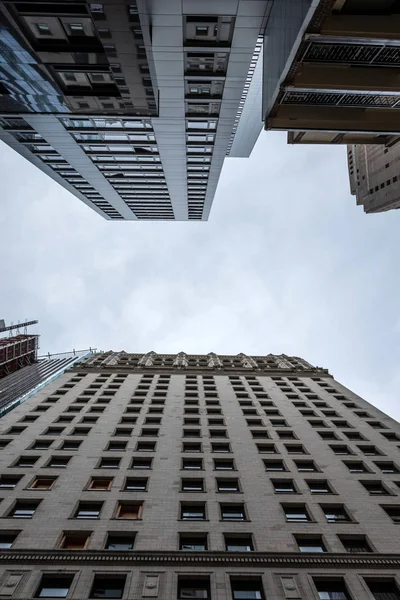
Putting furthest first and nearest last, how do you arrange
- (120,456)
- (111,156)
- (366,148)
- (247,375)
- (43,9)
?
(366,148)
(247,375)
(111,156)
(120,456)
(43,9)

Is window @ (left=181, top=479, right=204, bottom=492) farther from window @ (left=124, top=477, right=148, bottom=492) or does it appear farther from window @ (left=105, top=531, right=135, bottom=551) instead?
window @ (left=105, top=531, right=135, bottom=551)

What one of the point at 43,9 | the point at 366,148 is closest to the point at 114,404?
the point at 43,9

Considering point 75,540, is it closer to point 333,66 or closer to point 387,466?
point 387,466

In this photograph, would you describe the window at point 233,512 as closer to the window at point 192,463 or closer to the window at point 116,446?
the window at point 192,463

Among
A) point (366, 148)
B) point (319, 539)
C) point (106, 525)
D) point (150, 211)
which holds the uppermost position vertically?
point (366, 148)

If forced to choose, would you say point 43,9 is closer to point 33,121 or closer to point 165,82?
point 165,82

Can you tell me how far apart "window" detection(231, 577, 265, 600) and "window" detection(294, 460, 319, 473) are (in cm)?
1094

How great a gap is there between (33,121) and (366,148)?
6769 cm

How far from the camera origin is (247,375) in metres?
54.4

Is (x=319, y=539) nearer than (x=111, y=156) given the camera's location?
Yes

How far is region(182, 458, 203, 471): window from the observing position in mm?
28663

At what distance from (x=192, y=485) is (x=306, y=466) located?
9156 millimetres

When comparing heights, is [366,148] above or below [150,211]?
above

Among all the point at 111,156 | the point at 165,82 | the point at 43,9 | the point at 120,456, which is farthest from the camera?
the point at 111,156
